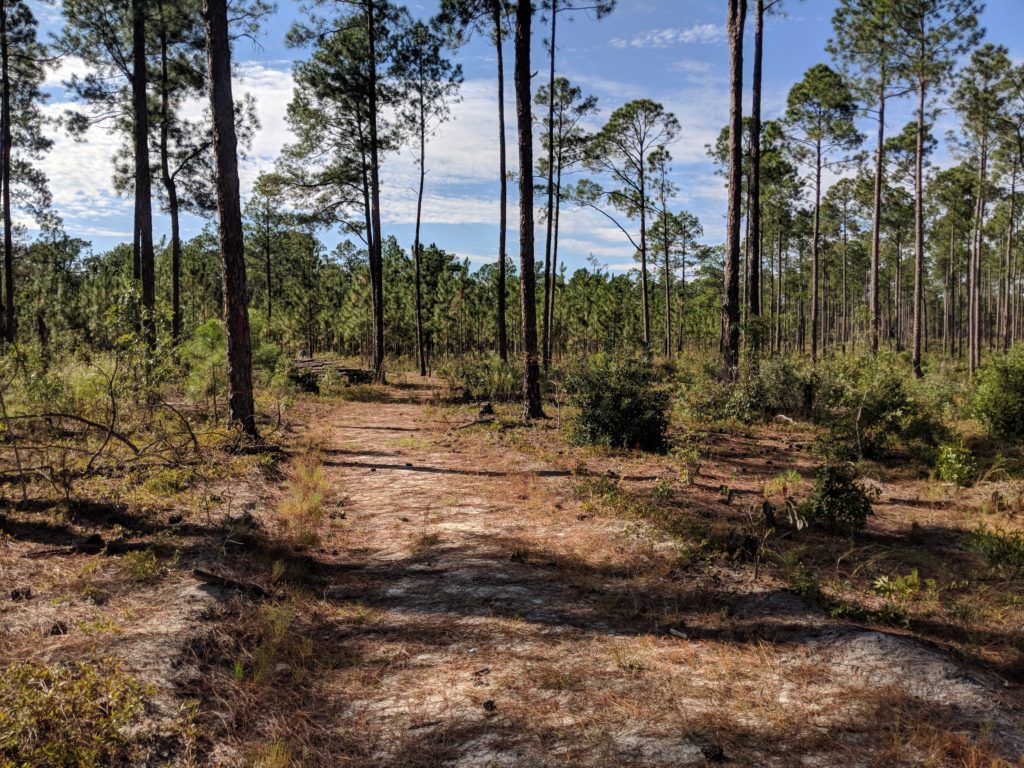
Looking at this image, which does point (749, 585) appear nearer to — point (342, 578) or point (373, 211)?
point (342, 578)

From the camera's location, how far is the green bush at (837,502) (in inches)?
224

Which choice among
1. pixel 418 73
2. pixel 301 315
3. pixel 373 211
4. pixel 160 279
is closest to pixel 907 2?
pixel 418 73

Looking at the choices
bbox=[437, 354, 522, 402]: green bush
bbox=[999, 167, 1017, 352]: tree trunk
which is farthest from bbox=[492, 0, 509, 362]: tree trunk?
bbox=[999, 167, 1017, 352]: tree trunk

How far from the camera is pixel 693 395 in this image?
541 inches

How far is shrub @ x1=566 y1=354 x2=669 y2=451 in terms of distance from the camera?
962 centimetres

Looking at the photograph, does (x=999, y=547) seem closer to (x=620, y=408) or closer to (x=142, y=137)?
(x=620, y=408)

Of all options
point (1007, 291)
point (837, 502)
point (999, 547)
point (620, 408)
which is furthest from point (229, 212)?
point (1007, 291)

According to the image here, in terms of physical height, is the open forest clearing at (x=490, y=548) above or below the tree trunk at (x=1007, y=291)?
below

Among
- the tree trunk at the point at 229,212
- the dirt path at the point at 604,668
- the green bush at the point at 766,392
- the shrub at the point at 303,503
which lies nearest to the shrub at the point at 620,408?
the green bush at the point at 766,392

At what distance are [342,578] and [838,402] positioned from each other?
391 inches

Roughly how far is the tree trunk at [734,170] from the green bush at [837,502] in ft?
24.7

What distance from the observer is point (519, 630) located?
151 inches

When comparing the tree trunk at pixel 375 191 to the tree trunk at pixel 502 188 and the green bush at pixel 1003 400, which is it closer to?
the tree trunk at pixel 502 188

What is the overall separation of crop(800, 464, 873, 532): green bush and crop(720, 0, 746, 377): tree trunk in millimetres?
7514
